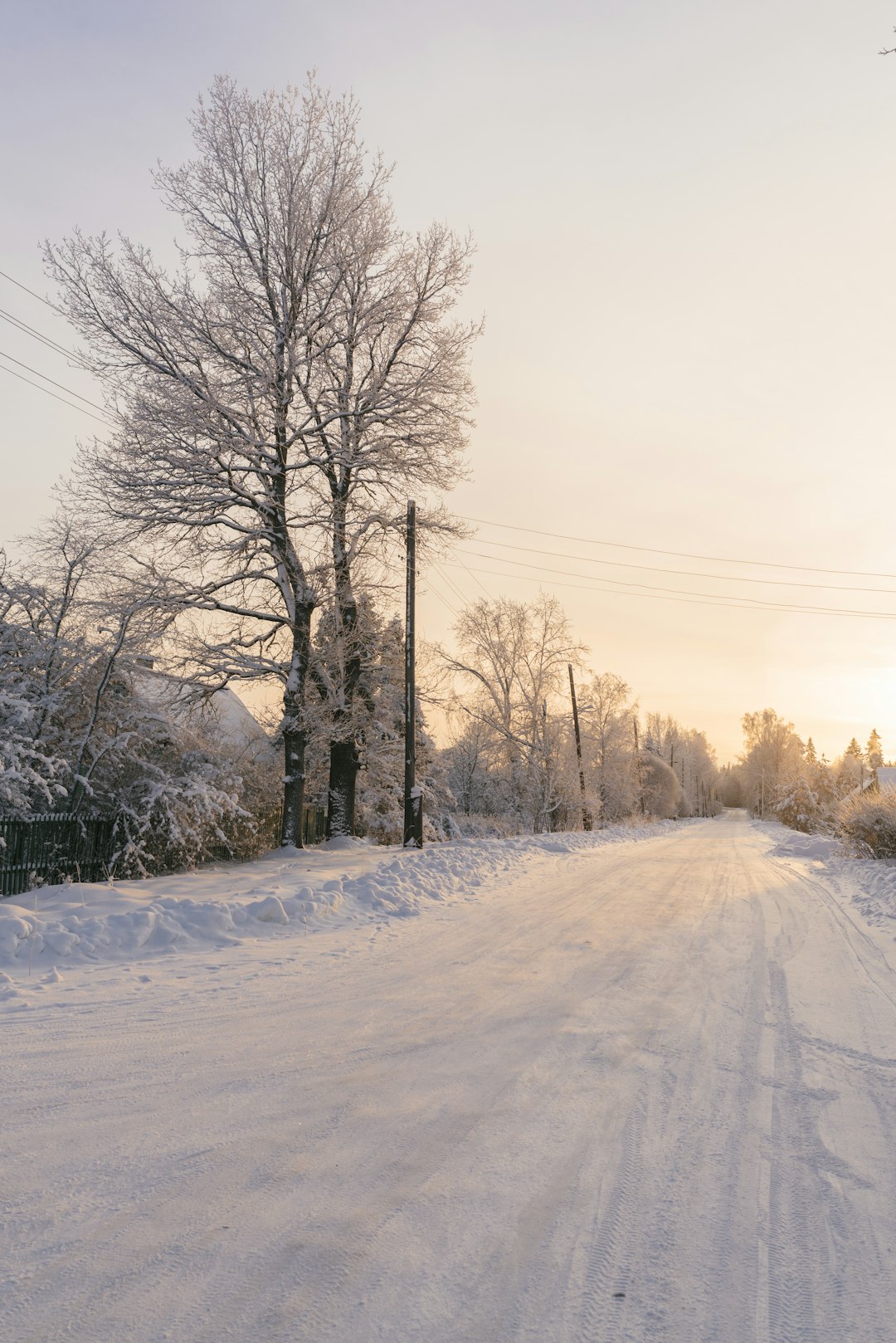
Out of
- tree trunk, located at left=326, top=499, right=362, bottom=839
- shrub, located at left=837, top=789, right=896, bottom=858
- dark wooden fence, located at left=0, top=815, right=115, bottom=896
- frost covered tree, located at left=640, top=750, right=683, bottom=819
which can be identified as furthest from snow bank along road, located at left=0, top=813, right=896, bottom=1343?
frost covered tree, located at left=640, top=750, right=683, bottom=819

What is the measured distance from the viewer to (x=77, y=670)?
12953 millimetres

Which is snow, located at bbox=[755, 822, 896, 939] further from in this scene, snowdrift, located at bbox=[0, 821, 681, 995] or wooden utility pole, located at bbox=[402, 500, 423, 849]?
wooden utility pole, located at bbox=[402, 500, 423, 849]

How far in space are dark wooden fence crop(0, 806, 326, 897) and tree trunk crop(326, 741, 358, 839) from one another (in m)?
7.59

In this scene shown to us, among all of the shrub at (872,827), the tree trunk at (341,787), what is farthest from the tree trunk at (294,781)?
the shrub at (872,827)

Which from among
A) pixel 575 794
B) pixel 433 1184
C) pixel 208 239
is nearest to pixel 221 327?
pixel 208 239

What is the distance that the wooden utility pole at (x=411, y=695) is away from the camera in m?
18.3

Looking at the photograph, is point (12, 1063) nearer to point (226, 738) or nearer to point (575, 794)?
point (226, 738)

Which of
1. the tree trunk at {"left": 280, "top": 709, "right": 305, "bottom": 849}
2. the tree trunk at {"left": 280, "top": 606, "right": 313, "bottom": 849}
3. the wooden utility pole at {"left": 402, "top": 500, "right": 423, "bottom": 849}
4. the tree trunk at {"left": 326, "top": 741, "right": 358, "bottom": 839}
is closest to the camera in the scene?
the tree trunk at {"left": 280, "top": 606, "right": 313, "bottom": 849}

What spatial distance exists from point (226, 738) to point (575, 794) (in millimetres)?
26621

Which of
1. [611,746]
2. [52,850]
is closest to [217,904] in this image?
[52,850]

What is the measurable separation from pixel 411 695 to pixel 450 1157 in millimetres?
15242

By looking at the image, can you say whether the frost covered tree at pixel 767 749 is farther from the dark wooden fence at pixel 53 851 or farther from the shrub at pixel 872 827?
the dark wooden fence at pixel 53 851

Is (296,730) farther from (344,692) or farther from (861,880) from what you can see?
(861,880)

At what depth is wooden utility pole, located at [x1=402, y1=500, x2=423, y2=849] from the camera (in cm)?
1833
